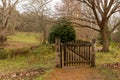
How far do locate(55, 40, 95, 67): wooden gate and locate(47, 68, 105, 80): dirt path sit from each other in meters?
0.64

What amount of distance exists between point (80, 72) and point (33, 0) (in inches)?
818

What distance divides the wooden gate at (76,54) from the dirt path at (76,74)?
639 millimetres

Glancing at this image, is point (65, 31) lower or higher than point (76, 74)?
higher

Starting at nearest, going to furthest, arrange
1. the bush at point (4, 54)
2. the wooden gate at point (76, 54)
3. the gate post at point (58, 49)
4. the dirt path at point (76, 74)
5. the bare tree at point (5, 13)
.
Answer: the dirt path at point (76, 74) < the gate post at point (58, 49) < the wooden gate at point (76, 54) < the bush at point (4, 54) < the bare tree at point (5, 13)

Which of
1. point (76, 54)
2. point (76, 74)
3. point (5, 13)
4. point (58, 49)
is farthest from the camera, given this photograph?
point (5, 13)

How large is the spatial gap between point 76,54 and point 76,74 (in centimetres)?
184

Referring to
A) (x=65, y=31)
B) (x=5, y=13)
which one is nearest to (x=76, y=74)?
(x=65, y=31)

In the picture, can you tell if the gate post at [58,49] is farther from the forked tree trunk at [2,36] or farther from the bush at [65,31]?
the forked tree trunk at [2,36]

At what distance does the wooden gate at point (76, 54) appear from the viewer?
13.1 m

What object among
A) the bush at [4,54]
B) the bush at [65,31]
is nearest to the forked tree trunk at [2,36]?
the bush at [4,54]

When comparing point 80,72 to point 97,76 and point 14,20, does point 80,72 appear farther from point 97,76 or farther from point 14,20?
point 14,20

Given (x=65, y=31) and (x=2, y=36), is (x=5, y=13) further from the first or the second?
(x=65, y=31)

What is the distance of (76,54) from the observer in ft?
43.7

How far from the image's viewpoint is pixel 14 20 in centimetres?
3481
